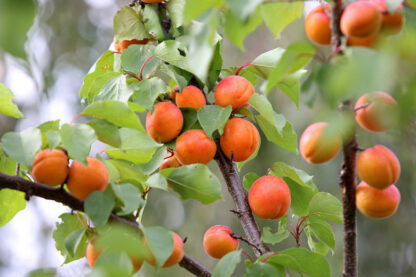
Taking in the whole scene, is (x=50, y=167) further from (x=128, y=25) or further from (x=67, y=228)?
(x=128, y=25)

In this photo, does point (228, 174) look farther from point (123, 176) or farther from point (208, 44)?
point (208, 44)

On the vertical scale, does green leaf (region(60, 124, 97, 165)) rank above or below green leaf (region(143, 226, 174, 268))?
above

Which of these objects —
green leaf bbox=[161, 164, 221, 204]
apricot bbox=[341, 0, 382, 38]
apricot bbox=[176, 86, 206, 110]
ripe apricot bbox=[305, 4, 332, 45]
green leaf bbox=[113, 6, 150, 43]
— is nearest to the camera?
apricot bbox=[341, 0, 382, 38]

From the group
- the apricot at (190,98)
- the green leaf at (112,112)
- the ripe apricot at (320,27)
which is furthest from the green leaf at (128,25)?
the ripe apricot at (320,27)

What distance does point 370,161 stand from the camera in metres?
0.60

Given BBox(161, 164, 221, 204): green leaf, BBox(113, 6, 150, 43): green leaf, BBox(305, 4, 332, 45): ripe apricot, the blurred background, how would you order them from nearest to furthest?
BBox(305, 4, 332, 45): ripe apricot < BBox(161, 164, 221, 204): green leaf < BBox(113, 6, 150, 43): green leaf < the blurred background

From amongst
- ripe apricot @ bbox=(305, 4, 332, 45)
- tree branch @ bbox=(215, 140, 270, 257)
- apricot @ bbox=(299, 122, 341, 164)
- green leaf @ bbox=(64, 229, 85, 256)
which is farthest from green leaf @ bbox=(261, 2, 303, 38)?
green leaf @ bbox=(64, 229, 85, 256)

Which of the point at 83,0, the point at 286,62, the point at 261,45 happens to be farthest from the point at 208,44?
the point at 83,0

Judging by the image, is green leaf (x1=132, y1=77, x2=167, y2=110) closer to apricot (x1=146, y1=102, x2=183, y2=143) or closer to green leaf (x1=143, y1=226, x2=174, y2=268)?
apricot (x1=146, y1=102, x2=183, y2=143)

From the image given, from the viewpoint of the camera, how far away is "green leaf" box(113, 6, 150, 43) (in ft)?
3.16

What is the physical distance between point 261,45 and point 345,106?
307 cm

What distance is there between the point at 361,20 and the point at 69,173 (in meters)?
0.42

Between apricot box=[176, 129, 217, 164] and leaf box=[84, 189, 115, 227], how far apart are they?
6.9 inches

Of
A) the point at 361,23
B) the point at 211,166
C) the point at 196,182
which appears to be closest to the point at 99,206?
the point at 196,182
